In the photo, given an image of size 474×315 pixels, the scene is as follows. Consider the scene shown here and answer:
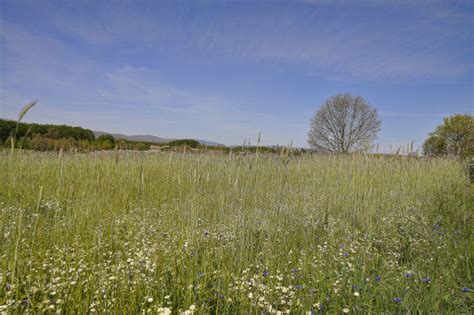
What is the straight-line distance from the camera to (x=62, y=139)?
1224 cm

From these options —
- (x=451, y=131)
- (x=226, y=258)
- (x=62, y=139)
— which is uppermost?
(x=451, y=131)

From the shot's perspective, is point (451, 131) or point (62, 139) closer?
point (62, 139)

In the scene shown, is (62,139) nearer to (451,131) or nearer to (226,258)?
(226,258)

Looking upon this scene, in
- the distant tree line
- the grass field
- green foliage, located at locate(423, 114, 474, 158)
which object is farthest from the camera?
green foliage, located at locate(423, 114, 474, 158)

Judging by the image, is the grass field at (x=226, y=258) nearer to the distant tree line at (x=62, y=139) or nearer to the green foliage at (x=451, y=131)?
the distant tree line at (x=62, y=139)

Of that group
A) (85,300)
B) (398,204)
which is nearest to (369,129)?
(398,204)

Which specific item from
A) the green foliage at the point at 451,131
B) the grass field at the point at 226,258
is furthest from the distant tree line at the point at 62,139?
the green foliage at the point at 451,131

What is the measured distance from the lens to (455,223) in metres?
3.86

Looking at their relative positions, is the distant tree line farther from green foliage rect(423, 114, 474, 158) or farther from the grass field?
green foliage rect(423, 114, 474, 158)

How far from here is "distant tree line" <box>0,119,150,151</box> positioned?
32.3 feet

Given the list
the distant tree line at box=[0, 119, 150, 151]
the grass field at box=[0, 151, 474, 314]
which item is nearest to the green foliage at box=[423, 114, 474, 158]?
the grass field at box=[0, 151, 474, 314]

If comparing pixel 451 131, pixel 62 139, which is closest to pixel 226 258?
pixel 62 139

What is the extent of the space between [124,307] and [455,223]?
5235 millimetres

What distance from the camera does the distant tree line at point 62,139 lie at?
9.84 meters
